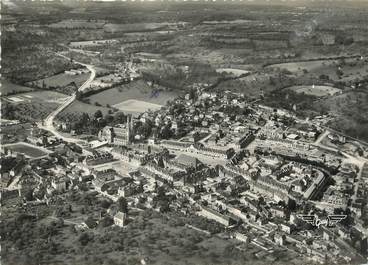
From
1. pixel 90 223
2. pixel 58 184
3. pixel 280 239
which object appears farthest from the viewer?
pixel 58 184

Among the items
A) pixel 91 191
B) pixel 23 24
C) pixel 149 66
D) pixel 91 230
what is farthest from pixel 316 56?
pixel 91 230

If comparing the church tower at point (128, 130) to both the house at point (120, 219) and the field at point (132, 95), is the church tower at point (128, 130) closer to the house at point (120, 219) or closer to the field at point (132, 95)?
the field at point (132, 95)

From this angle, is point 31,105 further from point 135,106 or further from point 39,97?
point 135,106

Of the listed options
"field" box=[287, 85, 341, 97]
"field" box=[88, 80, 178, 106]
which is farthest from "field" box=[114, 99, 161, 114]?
"field" box=[287, 85, 341, 97]

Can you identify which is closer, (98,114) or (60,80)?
(98,114)

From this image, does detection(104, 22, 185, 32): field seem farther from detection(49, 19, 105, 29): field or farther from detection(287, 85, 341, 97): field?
detection(287, 85, 341, 97): field

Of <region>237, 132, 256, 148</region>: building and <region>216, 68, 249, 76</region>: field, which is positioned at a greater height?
<region>216, 68, 249, 76</region>: field

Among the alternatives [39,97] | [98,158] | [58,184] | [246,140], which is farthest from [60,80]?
[58,184]
